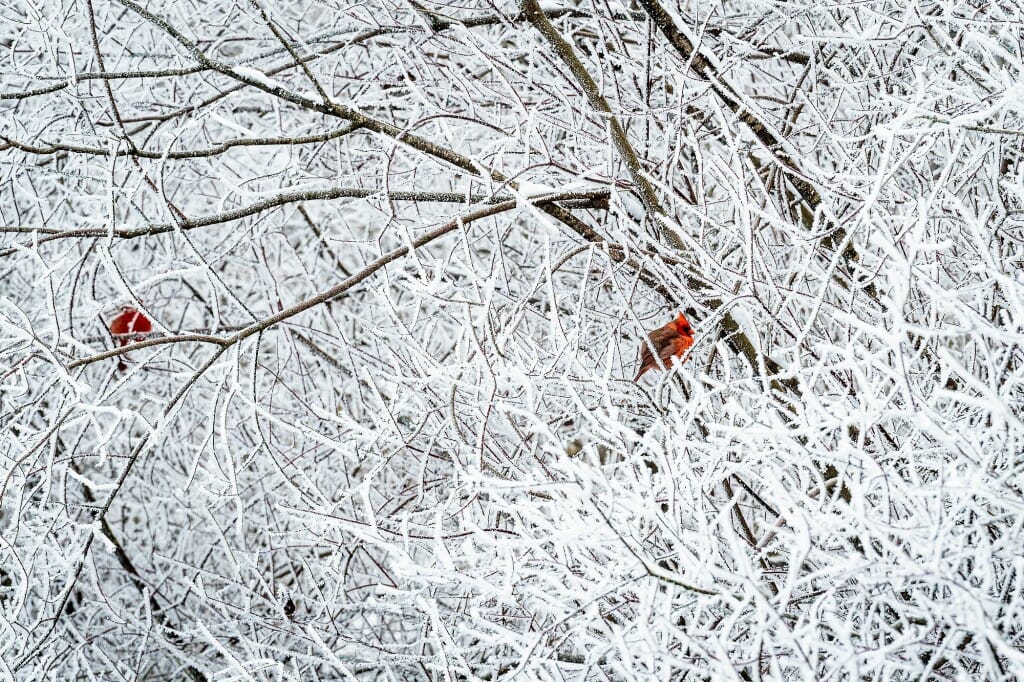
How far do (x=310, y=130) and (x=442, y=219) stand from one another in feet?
5.04

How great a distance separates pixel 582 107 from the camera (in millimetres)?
3480

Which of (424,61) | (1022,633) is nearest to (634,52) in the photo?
(424,61)

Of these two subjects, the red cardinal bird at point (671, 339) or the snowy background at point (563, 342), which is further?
the red cardinal bird at point (671, 339)

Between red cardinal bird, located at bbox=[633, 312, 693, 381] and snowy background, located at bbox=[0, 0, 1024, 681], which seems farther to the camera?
red cardinal bird, located at bbox=[633, 312, 693, 381]

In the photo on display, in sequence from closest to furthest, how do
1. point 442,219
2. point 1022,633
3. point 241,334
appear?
point 1022,633
point 241,334
point 442,219

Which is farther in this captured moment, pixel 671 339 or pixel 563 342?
pixel 671 339

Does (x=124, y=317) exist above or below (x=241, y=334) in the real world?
above

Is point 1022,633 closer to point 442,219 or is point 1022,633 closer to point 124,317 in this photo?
point 442,219

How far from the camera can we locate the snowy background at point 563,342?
1.97 meters

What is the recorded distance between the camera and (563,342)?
247cm

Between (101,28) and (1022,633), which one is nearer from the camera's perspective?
(1022,633)

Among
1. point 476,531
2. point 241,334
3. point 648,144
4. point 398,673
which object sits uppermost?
point 241,334

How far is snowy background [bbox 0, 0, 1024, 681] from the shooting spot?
1.97 meters

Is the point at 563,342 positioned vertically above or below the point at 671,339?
above
